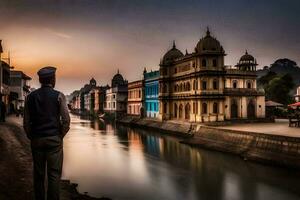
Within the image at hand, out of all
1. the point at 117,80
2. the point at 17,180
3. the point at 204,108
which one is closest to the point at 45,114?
the point at 17,180

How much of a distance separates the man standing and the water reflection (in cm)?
1073

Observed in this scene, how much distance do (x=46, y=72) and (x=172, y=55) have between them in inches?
2089

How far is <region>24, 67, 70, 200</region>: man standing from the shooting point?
5.48m

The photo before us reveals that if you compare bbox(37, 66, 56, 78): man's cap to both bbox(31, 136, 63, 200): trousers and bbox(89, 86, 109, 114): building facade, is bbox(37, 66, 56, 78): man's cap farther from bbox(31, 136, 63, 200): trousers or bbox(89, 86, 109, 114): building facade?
bbox(89, 86, 109, 114): building facade

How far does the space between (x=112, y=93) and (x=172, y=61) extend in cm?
3824

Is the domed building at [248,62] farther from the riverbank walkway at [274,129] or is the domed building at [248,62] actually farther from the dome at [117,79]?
the dome at [117,79]

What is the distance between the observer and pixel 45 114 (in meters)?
5.50

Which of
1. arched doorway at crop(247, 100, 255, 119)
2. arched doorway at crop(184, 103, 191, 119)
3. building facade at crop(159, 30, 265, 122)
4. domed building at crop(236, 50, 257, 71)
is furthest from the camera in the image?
domed building at crop(236, 50, 257, 71)

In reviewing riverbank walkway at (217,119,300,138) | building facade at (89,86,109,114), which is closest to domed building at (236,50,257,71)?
riverbank walkway at (217,119,300,138)

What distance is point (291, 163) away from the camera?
846 inches

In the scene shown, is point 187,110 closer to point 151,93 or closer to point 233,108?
point 233,108

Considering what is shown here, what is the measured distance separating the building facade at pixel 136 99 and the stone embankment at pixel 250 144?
28.6 m

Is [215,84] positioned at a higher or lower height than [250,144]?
higher

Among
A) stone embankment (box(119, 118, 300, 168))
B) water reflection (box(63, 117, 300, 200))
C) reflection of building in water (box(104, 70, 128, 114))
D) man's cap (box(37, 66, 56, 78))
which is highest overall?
reflection of building in water (box(104, 70, 128, 114))
